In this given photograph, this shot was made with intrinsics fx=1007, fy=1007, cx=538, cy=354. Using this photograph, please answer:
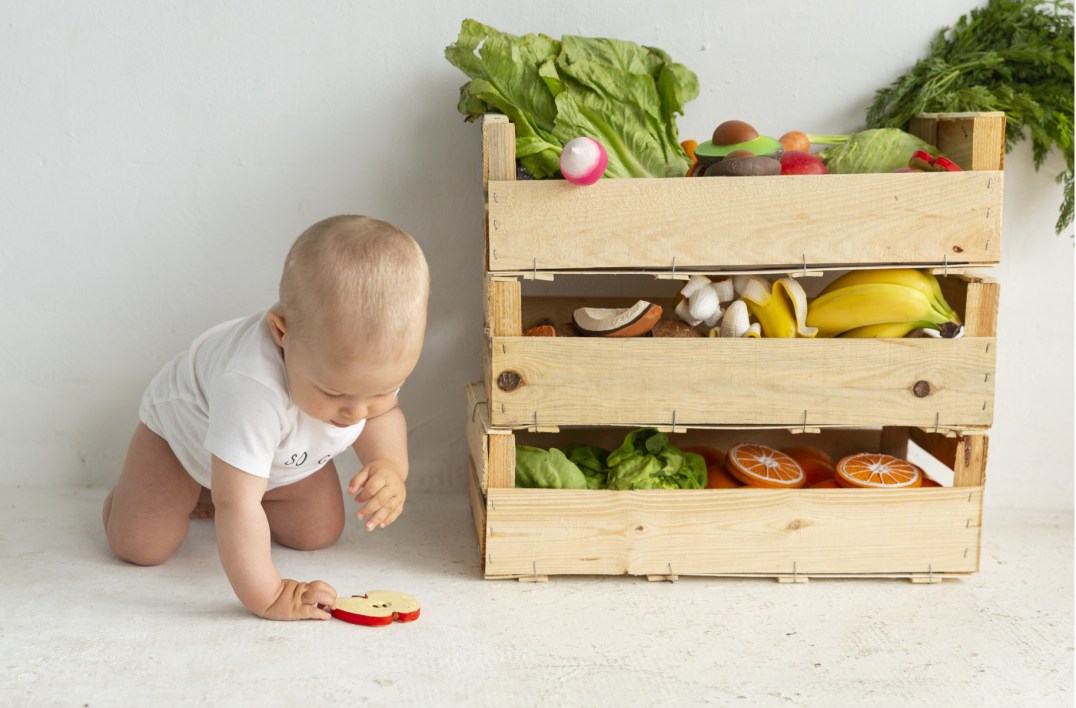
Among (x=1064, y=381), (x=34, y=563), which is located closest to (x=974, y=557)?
(x=1064, y=381)

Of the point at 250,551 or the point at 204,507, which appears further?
the point at 204,507

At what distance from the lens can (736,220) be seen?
154cm

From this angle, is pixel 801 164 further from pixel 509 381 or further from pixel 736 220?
pixel 509 381

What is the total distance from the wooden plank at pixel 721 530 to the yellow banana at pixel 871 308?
272 millimetres

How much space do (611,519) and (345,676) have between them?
0.51m

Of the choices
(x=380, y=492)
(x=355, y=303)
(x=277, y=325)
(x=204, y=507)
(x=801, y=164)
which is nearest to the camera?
(x=355, y=303)

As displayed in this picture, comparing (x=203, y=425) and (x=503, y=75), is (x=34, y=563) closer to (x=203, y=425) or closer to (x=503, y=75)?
(x=203, y=425)

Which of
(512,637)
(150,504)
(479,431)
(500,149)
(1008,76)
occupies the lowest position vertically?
(512,637)

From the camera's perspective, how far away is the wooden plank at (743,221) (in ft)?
5.03

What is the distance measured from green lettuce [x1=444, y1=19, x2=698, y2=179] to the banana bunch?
0.33 m

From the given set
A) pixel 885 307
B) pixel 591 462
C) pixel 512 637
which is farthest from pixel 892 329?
pixel 512 637

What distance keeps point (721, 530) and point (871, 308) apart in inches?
16.7

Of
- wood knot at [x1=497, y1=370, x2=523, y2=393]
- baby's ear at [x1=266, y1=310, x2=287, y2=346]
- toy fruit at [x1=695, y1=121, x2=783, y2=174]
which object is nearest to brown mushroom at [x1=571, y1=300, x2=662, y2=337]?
wood knot at [x1=497, y1=370, x2=523, y2=393]

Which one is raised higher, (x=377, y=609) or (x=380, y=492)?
(x=380, y=492)
